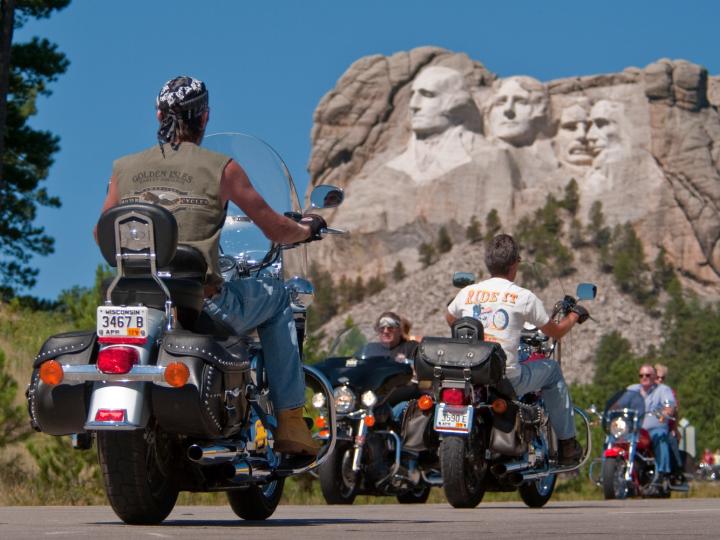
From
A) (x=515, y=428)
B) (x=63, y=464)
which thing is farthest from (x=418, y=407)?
(x=63, y=464)

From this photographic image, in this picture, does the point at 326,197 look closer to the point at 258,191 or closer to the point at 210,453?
the point at 258,191

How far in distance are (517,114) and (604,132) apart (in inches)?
302

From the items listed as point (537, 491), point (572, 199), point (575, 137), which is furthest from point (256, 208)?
point (575, 137)

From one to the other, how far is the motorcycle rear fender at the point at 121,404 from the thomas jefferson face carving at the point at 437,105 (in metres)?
139

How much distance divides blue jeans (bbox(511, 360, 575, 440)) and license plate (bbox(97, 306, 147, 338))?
14.6ft

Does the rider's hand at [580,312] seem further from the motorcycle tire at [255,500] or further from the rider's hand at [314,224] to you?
the rider's hand at [314,224]

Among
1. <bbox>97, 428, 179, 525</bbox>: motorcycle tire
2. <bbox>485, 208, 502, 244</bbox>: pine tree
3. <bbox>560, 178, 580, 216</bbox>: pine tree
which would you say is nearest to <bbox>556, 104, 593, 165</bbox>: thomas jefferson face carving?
<bbox>560, 178, 580, 216</bbox>: pine tree

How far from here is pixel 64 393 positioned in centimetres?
599

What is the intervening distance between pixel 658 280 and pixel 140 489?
134 m

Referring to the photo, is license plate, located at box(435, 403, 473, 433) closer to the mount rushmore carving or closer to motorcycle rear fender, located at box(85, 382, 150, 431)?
motorcycle rear fender, located at box(85, 382, 150, 431)

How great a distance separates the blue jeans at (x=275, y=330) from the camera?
6590mm

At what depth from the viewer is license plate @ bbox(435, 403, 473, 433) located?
9.47m

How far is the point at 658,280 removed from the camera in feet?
452

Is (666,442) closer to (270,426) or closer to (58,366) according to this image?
(270,426)
